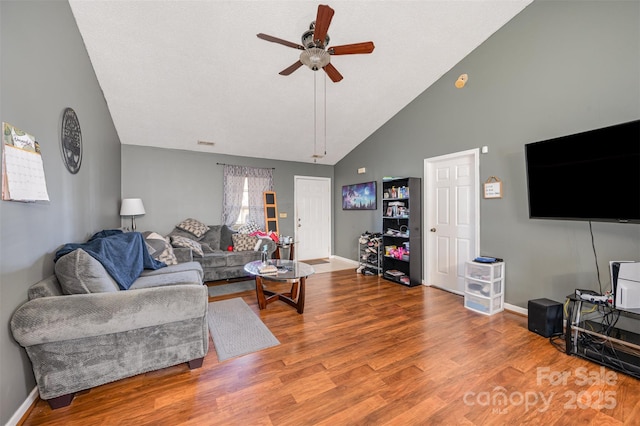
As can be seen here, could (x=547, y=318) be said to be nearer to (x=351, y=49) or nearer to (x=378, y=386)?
(x=378, y=386)

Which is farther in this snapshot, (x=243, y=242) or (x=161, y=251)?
(x=243, y=242)

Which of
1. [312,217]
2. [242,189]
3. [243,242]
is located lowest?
[243,242]

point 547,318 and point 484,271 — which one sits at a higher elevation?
point 484,271

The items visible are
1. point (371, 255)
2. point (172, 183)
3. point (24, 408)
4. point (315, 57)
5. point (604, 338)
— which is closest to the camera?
point (24, 408)

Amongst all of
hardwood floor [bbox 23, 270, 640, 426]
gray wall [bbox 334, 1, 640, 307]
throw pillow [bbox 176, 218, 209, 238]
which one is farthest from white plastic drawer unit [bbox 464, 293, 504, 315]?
throw pillow [bbox 176, 218, 209, 238]

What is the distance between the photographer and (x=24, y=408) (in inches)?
60.9

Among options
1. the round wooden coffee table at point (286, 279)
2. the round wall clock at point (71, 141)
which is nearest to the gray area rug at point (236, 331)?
the round wooden coffee table at point (286, 279)

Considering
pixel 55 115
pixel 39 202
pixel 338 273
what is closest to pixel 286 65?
pixel 55 115

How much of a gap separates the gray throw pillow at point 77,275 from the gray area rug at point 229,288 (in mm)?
1984

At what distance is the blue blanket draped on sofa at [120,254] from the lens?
2.20 metres

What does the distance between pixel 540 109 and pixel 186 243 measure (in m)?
5.21

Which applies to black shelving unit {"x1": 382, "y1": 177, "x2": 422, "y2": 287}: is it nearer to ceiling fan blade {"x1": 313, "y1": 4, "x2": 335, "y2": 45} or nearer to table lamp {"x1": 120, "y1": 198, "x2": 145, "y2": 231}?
ceiling fan blade {"x1": 313, "y1": 4, "x2": 335, "y2": 45}

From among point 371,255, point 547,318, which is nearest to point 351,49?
point 547,318

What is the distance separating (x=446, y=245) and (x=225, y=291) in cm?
350
